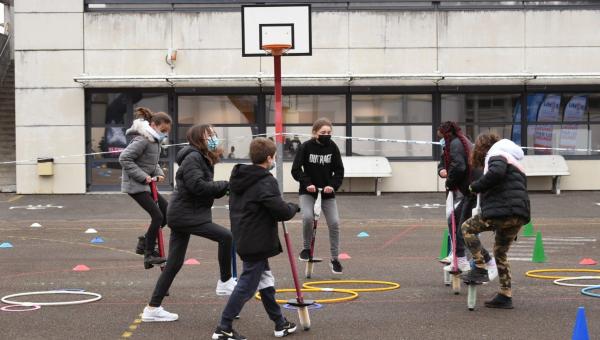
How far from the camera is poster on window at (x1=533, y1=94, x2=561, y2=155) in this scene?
25219 mm

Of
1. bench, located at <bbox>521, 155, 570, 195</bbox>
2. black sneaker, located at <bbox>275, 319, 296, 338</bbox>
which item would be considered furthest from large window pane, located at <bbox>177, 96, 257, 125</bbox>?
black sneaker, located at <bbox>275, 319, 296, 338</bbox>

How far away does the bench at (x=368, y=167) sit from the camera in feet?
79.9

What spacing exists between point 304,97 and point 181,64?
128 inches

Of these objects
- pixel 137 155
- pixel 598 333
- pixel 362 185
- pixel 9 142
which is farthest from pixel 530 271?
pixel 9 142

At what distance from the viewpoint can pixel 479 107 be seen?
82.7ft

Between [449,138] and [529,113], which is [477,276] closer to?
[449,138]

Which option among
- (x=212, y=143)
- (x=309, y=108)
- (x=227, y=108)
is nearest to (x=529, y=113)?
(x=309, y=108)

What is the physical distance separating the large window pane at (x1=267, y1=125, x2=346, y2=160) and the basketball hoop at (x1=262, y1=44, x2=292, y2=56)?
5283mm

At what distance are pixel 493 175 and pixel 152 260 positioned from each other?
12.2ft

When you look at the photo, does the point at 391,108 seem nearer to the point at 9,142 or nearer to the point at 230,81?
the point at 230,81

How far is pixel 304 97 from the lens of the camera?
25.1 metres

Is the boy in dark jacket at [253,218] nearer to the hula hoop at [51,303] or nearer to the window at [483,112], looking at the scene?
the hula hoop at [51,303]

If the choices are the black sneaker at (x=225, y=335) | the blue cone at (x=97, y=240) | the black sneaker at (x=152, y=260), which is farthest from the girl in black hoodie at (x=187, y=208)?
the blue cone at (x=97, y=240)

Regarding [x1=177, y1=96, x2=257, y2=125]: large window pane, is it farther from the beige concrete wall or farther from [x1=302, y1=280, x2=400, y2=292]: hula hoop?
[x1=302, y1=280, x2=400, y2=292]: hula hoop
